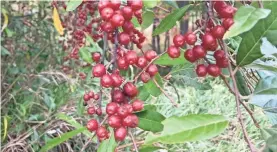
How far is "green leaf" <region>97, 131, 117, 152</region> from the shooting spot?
69cm

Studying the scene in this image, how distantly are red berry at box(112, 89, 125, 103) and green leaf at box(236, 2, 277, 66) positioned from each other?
164mm

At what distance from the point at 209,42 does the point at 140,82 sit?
33.2 inches

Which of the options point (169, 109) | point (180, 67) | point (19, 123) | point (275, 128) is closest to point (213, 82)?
point (169, 109)

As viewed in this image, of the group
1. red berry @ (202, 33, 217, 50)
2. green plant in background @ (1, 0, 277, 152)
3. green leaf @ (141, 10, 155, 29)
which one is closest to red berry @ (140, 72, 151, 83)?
green plant in background @ (1, 0, 277, 152)

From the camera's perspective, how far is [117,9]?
58cm

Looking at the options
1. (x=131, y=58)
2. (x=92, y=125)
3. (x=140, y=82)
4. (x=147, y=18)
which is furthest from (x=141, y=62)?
(x=140, y=82)

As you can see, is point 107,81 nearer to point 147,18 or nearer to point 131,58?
point 131,58

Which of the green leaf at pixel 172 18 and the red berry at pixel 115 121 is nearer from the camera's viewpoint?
the red berry at pixel 115 121

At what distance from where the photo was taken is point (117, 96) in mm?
610

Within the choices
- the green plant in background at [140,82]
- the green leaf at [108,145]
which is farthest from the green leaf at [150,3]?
the green leaf at [108,145]

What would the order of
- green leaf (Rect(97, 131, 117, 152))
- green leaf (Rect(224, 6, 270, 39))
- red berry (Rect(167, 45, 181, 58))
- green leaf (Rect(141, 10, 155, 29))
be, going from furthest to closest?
green leaf (Rect(141, 10, 155, 29))
green leaf (Rect(97, 131, 117, 152))
red berry (Rect(167, 45, 181, 58))
green leaf (Rect(224, 6, 270, 39))

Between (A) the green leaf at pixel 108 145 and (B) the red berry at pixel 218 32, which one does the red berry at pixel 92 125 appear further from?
(B) the red berry at pixel 218 32

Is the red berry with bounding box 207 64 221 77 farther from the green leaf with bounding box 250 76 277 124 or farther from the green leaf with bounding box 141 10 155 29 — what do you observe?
the green leaf with bounding box 141 10 155 29

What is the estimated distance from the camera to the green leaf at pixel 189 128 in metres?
0.50
